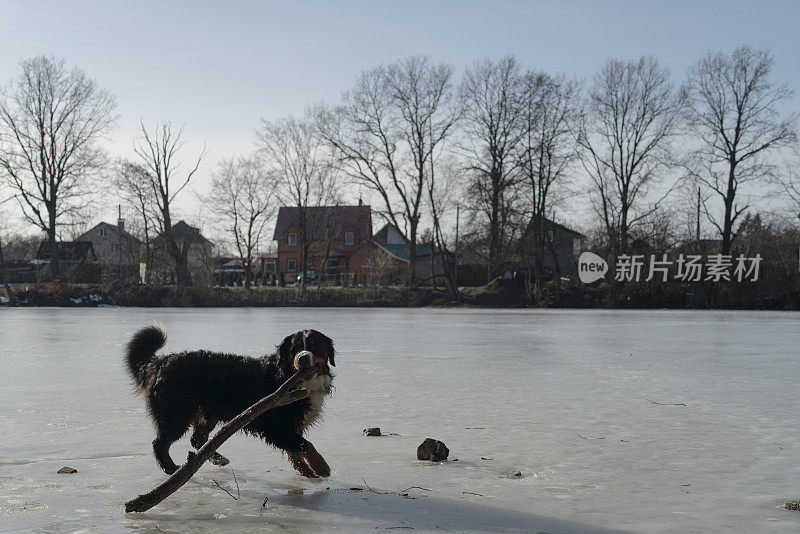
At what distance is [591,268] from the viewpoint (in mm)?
42281

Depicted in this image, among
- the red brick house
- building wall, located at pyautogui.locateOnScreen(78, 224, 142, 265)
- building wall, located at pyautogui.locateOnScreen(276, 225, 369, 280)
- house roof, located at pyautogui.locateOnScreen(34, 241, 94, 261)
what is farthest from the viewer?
building wall, located at pyautogui.locateOnScreen(276, 225, 369, 280)

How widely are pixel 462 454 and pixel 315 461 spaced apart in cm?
127

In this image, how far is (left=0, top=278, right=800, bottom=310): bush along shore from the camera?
129 feet

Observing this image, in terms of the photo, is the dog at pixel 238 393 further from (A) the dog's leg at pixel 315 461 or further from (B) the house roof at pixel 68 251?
(B) the house roof at pixel 68 251

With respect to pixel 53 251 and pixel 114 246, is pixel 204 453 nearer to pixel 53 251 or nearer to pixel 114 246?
pixel 53 251

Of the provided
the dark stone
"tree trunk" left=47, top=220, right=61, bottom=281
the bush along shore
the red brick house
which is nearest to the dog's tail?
the dark stone

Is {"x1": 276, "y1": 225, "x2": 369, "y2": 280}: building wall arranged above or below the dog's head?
above

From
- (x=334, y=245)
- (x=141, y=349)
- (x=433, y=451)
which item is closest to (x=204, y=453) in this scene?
(x=141, y=349)

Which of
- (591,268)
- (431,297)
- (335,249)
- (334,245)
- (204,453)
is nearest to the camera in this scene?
(204,453)

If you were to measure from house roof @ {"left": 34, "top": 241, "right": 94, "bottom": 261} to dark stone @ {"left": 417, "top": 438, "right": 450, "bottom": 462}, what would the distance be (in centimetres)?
4418

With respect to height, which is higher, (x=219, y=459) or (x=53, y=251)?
(x=53, y=251)

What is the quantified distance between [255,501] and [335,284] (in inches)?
1894

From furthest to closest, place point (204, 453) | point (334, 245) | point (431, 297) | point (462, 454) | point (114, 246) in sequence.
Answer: point (114, 246), point (334, 245), point (431, 297), point (462, 454), point (204, 453)

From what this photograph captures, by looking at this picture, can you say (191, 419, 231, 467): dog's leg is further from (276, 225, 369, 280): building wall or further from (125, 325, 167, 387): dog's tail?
(276, 225, 369, 280): building wall
